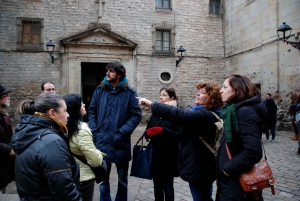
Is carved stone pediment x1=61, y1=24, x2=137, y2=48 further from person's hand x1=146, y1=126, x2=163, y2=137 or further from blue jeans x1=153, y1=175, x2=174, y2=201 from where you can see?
blue jeans x1=153, y1=175, x2=174, y2=201

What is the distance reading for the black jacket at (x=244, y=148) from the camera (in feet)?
6.33

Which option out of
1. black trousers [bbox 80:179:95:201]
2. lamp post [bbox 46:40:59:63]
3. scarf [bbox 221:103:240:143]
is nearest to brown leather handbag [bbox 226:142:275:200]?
scarf [bbox 221:103:240:143]

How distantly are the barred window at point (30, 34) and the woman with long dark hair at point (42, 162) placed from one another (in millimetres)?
12543

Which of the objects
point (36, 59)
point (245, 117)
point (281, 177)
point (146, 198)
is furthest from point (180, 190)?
point (36, 59)

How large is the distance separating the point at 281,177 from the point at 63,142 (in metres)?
4.80

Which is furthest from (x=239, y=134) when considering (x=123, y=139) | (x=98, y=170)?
(x=123, y=139)

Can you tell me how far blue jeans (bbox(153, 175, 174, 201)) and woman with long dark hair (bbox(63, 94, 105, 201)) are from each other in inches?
38.6

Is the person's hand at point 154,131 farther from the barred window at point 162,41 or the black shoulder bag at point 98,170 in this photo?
the barred window at point 162,41

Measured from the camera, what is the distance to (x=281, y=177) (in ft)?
16.3

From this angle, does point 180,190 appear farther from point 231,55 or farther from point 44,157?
point 231,55

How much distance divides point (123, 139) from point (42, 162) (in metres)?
1.62

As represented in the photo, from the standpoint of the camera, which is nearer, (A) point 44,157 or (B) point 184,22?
(A) point 44,157

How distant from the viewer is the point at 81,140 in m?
2.35

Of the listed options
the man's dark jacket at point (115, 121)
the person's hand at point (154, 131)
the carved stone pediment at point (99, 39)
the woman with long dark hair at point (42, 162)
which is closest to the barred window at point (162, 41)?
the carved stone pediment at point (99, 39)
